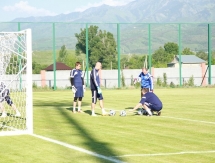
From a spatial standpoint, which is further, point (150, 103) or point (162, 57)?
point (162, 57)

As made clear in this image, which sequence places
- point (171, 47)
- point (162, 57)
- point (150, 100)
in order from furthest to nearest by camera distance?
point (171, 47) < point (162, 57) < point (150, 100)

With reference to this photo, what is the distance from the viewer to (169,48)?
107 meters

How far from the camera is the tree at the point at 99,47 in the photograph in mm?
56531

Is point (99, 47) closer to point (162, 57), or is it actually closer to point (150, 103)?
point (162, 57)

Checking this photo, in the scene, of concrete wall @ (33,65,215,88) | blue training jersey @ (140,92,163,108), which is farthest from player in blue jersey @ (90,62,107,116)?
concrete wall @ (33,65,215,88)

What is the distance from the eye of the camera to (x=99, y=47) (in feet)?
202

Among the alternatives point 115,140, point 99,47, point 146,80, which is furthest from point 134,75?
point 115,140

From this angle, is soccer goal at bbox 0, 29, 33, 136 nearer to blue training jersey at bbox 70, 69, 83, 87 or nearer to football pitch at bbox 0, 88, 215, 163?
football pitch at bbox 0, 88, 215, 163

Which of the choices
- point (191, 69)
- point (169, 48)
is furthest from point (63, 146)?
point (169, 48)

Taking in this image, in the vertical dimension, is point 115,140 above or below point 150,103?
below

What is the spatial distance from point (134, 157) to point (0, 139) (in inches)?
169

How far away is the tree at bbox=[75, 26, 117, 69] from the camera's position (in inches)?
2226

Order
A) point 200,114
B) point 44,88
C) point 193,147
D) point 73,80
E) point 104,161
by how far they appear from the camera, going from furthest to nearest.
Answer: point 44,88, point 73,80, point 200,114, point 193,147, point 104,161

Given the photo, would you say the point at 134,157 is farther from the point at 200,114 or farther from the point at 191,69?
the point at 191,69
